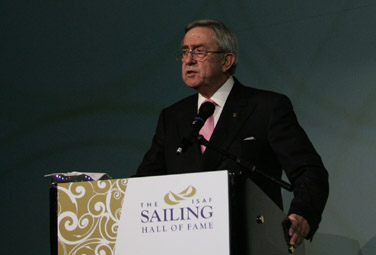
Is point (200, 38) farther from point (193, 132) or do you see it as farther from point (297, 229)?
point (297, 229)

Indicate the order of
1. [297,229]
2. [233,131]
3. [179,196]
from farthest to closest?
1. [233,131]
2. [297,229]
3. [179,196]

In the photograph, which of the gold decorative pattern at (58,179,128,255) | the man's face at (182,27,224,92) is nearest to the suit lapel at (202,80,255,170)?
the man's face at (182,27,224,92)

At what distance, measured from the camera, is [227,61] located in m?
2.97

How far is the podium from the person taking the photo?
1.84 m

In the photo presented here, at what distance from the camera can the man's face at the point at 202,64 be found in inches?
112

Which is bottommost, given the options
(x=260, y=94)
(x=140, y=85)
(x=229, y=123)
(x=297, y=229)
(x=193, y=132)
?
(x=297, y=229)

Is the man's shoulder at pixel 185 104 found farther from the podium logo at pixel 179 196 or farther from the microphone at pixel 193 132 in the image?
the podium logo at pixel 179 196

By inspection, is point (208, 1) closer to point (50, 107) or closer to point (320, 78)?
point (320, 78)

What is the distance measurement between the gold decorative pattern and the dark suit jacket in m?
0.67

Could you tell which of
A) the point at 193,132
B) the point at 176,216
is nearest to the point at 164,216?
the point at 176,216

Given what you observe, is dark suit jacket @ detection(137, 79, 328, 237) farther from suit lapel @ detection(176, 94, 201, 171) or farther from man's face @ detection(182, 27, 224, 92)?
man's face @ detection(182, 27, 224, 92)

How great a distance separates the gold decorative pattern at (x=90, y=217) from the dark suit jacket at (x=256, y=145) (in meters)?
0.67

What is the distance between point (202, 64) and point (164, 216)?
3.65 ft

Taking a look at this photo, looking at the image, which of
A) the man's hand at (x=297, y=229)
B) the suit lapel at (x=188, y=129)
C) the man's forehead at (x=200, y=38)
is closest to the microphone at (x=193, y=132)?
the suit lapel at (x=188, y=129)
